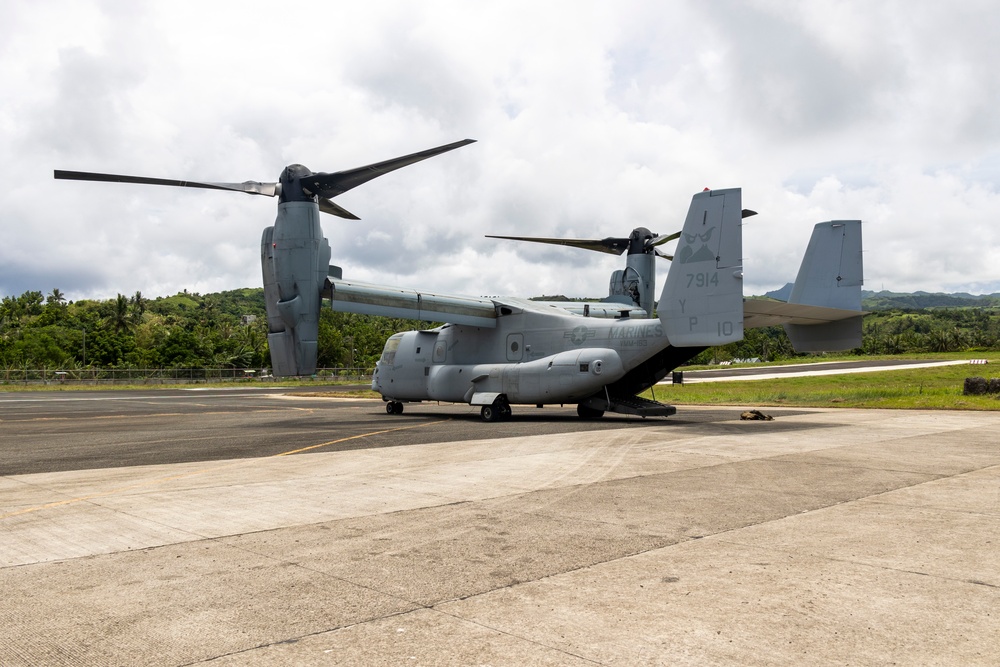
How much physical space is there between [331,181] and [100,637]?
18072 millimetres

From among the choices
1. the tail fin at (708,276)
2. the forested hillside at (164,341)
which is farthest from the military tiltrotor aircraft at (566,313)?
the forested hillside at (164,341)

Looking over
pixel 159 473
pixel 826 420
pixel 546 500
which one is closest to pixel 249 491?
pixel 159 473

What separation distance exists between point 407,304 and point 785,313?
432 inches

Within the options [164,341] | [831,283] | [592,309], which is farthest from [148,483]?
[164,341]

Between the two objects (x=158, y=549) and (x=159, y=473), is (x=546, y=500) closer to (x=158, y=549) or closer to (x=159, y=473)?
(x=158, y=549)

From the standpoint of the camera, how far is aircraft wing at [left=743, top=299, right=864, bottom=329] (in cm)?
1794

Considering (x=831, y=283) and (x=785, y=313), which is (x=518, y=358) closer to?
(x=785, y=313)

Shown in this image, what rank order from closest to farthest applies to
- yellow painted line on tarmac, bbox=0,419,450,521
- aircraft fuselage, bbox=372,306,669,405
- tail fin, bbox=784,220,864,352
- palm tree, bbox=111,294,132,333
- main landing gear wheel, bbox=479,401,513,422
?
yellow painted line on tarmac, bbox=0,419,450,521 → tail fin, bbox=784,220,864,352 → aircraft fuselage, bbox=372,306,669,405 → main landing gear wheel, bbox=479,401,513,422 → palm tree, bbox=111,294,132,333

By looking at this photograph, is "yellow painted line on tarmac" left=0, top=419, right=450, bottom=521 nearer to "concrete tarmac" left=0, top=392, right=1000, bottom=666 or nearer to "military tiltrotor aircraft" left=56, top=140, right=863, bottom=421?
"concrete tarmac" left=0, top=392, right=1000, bottom=666

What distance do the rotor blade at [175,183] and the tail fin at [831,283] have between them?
15.3 metres

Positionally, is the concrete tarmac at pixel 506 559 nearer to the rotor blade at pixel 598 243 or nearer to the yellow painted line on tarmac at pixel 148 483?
the yellow painted line on tarmac at pixel 148 483

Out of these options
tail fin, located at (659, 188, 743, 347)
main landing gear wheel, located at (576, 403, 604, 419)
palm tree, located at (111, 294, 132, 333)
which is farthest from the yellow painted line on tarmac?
palm tree, located at (111, 294, 132, 333)

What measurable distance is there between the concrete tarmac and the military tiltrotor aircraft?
6222 millimetres

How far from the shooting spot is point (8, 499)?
9.06m
